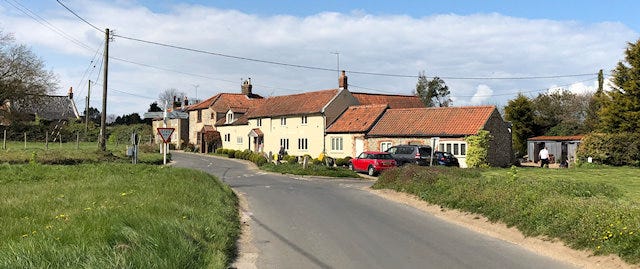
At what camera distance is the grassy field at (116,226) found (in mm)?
6651

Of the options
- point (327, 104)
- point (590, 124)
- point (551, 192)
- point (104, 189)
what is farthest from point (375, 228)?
point (590, 124)

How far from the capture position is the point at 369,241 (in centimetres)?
1065

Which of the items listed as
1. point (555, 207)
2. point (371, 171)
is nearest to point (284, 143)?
point (371, 171)

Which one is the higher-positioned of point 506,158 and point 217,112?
point 217,112

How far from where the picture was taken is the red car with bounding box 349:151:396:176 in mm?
34375

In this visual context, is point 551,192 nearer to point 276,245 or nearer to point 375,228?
point 375,228

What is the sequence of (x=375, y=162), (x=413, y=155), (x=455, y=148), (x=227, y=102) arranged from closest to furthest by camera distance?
(x=375, y=162), (x=413, y=155), (x=455, y=148), (x=227, y=102)

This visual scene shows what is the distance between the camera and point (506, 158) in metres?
41.9

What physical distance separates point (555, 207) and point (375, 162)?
76.1ft

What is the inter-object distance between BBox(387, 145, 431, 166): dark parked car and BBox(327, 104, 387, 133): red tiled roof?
8.84 m

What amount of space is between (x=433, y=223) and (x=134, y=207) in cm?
698

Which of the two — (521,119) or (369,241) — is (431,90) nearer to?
(521,119)

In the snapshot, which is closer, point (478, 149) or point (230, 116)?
point (478, 149)

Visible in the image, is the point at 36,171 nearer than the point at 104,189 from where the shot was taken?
No
